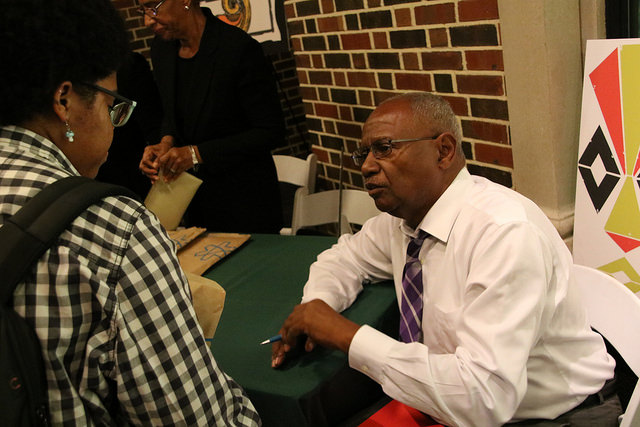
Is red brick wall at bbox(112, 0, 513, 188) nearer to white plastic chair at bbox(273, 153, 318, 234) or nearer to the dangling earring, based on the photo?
white plastic chair at bbox(273, 153, 318, 234)

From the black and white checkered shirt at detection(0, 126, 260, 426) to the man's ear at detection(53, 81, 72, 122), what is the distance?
0.17 feet

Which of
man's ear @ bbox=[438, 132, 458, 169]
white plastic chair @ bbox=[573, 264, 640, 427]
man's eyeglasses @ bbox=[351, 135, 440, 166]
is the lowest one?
white plastic chair @ bbox=[573, 264, 640, 427]

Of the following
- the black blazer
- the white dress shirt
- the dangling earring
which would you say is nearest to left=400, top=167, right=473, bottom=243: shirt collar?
the white dress shirt

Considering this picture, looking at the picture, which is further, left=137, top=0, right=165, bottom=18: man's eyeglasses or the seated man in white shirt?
left=137, top=0, right=165, bottom=18: man's eyeglasses

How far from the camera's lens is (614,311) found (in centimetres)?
148

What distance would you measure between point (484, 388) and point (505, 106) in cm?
130

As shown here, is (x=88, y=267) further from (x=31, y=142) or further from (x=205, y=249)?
(x=205, y=249)

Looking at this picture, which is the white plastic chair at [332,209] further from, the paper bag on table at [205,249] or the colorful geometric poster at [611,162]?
the colorful geometric poster at [611,162]

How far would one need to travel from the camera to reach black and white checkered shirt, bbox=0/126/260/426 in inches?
31.9

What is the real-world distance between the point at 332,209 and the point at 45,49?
1835 millimetres

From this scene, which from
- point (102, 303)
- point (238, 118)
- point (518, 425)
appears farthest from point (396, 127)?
point (238, 118)

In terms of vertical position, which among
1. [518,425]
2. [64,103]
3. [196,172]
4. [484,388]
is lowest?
[518,425]

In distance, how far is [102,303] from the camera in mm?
825

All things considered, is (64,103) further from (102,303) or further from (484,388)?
(484,388)
